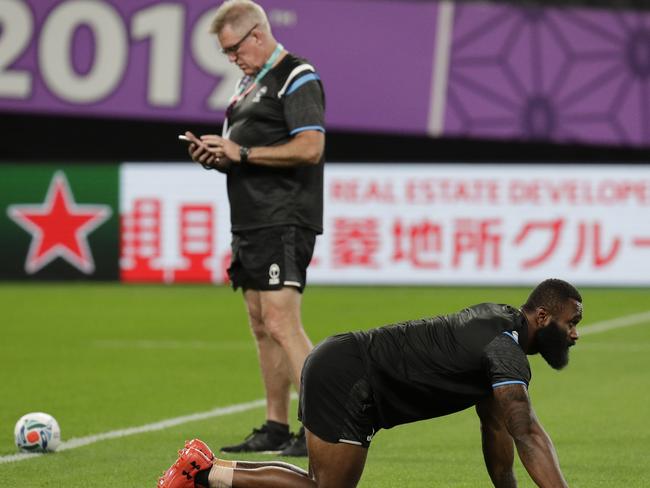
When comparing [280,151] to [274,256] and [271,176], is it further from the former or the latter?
[274,256]

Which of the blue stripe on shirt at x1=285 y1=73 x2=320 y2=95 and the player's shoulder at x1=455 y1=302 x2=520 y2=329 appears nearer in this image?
the player's shoulder at x1=455 y1=302 x2=520 y2=329

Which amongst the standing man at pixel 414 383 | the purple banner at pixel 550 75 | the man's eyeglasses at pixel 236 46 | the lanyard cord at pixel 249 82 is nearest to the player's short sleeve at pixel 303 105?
the lanyard cord at pixel 249 82

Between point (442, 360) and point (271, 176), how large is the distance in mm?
2179

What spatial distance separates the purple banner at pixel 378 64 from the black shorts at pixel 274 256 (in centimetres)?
1286

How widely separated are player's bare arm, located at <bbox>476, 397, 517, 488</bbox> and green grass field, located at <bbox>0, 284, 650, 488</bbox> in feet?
2.67

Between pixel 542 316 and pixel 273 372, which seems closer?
pixel 542 316

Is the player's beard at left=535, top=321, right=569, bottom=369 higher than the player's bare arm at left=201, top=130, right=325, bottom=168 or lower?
lower

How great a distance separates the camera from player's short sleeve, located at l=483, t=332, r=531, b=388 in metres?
5.38

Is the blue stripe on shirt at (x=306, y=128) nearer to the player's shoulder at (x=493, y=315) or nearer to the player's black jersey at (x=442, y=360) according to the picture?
the player's black jersey at (x=442, y=360)

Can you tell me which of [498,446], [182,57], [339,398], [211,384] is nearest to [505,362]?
[498,446]

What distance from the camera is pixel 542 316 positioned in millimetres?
5539

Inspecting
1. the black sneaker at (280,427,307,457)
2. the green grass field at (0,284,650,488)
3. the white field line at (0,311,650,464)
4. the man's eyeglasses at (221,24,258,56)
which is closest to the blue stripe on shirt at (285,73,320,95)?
the man's eyeglasses at (221,24,258,56)

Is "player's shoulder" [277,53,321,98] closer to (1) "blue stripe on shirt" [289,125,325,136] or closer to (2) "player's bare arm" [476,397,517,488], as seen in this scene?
(1) "blue stripe on shirt" [289,125,325,136]

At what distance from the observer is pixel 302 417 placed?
19.1 ft
